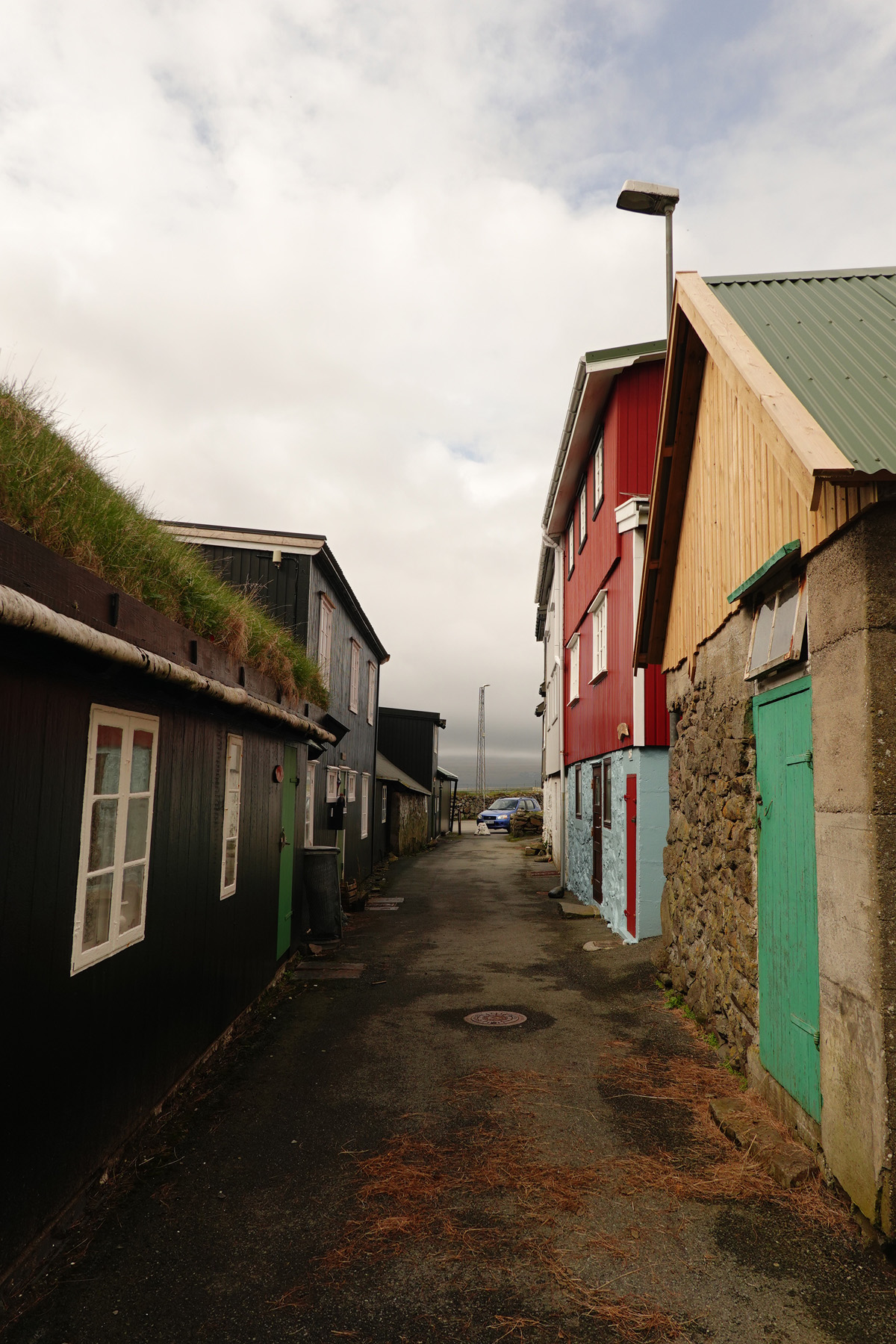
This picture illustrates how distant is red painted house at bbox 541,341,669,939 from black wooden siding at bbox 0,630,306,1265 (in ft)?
20.8

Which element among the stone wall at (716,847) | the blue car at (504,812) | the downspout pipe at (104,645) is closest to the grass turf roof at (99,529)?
the downspout pipe at (104,645)

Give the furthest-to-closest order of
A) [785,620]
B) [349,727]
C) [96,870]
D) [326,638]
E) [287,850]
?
[349,727] < [326,638] < [287,850] < [785,620] < [96,870]

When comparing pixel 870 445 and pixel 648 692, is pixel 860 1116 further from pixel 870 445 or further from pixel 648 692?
pixel 648 692

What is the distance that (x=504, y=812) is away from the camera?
1832 inches

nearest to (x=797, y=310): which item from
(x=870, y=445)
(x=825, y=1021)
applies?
(x=870, y=445)

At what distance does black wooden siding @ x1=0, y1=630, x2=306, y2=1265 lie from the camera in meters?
3.47

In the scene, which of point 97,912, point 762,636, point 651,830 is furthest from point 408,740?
point 97,912

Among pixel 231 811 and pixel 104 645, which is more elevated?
pixel 104 645

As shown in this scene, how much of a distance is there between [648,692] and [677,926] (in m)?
3.71

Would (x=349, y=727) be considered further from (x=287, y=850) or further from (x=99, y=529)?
(x=99, y=529)

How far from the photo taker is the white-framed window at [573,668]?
17.1 meters

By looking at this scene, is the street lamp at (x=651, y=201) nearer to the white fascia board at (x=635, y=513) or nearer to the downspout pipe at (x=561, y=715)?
the white fascia board at (x=635, y=513)

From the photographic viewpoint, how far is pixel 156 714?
210 inches

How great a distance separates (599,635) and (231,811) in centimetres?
822
